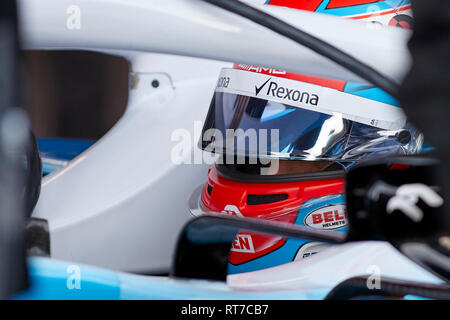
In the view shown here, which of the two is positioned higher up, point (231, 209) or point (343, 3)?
point (343, 3)

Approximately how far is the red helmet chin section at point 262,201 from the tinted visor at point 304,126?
0.20 feet

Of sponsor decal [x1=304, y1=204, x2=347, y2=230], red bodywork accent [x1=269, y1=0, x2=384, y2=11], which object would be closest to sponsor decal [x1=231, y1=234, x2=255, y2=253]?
sponsor decal [x1=304, y1=204, x2=347, y2=230]

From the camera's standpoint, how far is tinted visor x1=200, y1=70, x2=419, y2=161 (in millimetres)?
850

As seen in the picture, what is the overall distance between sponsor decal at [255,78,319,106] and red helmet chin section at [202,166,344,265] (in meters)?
0.14

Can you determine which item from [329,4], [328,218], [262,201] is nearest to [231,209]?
[262,201]

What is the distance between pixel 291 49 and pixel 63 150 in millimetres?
1109

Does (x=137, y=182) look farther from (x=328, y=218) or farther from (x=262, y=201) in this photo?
(x=328, y=218)

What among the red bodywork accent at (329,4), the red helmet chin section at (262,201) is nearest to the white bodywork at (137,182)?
the red helmet chin section at (262,201)

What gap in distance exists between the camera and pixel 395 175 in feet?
1.13

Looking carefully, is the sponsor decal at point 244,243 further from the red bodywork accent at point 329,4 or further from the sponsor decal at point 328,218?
the red bodywork accent at point 329,4

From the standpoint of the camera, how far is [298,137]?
0.86 meters

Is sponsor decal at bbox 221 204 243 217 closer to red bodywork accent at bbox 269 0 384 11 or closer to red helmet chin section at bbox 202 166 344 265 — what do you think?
red helmet chin section at bbox 202 166 344 265

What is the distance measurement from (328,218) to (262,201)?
12cm
